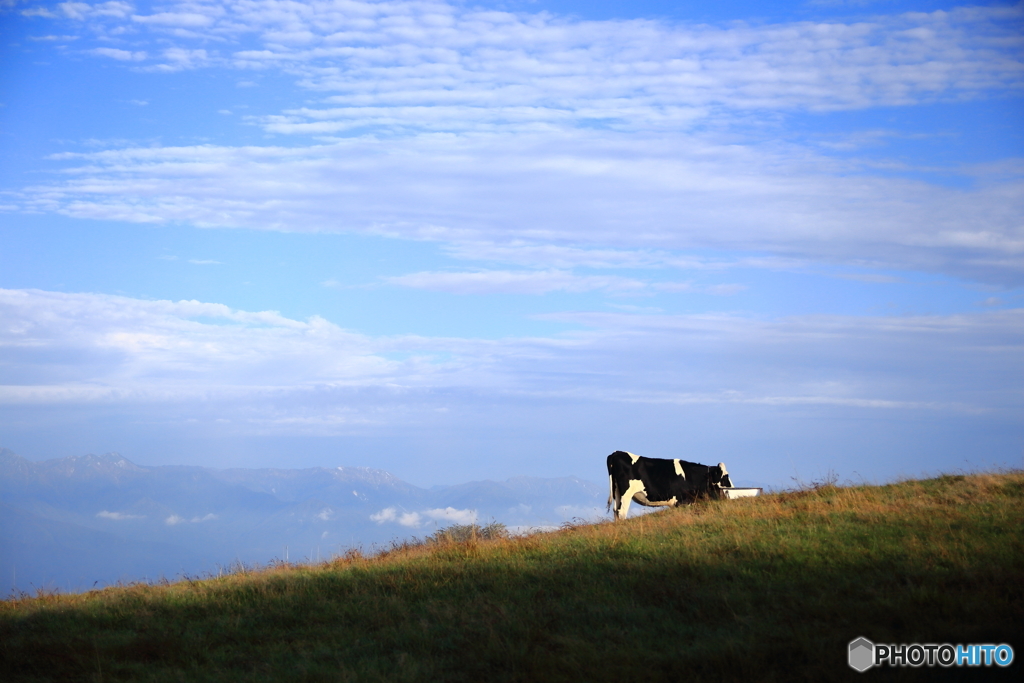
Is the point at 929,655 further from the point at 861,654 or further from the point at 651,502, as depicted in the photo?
the point at 651,502

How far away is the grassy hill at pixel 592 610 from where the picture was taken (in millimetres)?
7895

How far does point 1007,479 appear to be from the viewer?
1623 cm

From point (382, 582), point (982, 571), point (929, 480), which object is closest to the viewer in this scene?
point (982, 571)

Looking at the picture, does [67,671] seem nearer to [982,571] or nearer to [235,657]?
[235,657]

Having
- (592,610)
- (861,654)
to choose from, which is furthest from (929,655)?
(592,610)

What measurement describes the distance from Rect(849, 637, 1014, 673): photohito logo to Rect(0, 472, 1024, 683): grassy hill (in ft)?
0.42

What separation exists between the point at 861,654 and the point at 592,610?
322cm

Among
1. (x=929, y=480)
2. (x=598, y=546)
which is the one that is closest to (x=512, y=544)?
(x=598, y=546)

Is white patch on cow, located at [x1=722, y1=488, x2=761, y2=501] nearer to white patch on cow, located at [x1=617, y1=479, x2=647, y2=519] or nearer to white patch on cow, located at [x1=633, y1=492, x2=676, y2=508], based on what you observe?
white patch on cow, located at [x1=633, y1=492, x2=676, y2=508]

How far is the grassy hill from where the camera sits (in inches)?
311

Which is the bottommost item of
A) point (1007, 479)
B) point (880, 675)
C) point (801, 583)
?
point (880, 675)

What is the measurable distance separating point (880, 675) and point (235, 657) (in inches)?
274

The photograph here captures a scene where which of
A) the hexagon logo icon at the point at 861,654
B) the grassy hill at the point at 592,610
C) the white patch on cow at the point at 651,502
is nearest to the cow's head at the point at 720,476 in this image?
the white patch on cow at the point at 651,502

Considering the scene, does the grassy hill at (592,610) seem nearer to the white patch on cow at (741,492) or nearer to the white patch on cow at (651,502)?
the white patch on cow at (741,492)
